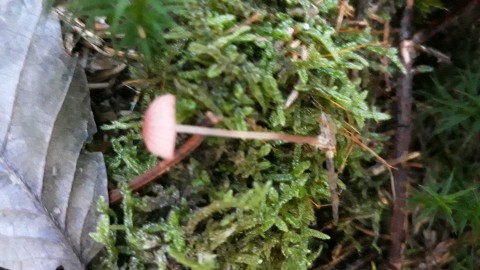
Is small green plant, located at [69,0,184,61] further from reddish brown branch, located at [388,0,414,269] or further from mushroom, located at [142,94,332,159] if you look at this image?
reddish brown branch, located at [388,0,414,269]

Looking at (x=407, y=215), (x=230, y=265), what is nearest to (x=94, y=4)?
(x=230, y=265)

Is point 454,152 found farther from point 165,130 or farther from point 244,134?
point 165,130

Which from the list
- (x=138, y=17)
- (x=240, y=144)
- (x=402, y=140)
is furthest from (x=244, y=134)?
(x=402, y=140)

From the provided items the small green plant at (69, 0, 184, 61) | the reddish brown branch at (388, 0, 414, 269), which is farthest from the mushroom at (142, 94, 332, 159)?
the reddish brown branch at (388, 0, 414, 269)

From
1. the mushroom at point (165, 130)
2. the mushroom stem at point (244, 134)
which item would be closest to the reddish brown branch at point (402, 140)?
the mushroom stem at point (244, 134)

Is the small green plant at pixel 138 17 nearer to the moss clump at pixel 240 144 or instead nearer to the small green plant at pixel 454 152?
the moss clump at pixel 240 144

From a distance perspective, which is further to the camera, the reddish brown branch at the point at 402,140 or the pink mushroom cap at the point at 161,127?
the reddish brown branch at the point at 402,140

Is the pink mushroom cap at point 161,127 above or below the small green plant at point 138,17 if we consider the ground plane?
below
